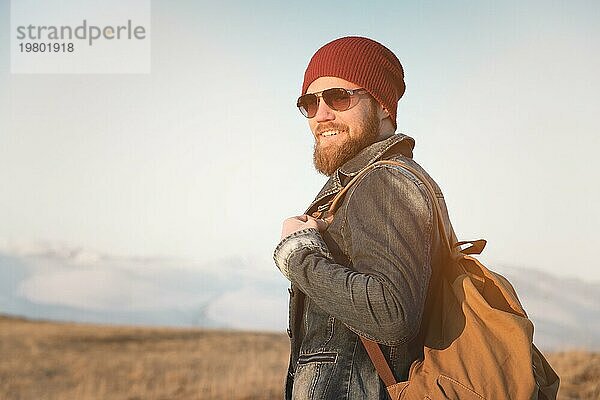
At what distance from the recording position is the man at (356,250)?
1499 mm

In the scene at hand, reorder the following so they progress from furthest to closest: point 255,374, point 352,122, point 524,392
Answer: point 255,374
point 352,122
point 524,392

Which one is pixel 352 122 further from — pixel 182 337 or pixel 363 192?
pixel 182 337

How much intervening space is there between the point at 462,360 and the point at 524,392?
120 mm

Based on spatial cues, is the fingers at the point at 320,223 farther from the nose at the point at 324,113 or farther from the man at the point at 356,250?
the nose at the point at 324,113

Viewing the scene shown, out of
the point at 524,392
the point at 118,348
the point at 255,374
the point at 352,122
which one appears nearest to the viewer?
the point at 524,392

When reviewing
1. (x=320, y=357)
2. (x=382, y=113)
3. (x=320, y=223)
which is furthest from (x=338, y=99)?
(x=320, y=357)

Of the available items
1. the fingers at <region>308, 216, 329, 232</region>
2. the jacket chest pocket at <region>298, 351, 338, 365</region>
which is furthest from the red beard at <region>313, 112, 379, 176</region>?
the jacket chest pocket at <region>298, 351, 338, 365</region>

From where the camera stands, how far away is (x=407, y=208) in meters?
1.56

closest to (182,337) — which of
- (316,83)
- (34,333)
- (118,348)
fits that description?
(118,348)

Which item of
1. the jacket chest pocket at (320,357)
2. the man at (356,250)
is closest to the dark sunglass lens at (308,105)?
the man at (356,250)

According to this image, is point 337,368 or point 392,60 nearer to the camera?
point 337,368

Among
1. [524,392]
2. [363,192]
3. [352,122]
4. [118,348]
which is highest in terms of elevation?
[352,122]

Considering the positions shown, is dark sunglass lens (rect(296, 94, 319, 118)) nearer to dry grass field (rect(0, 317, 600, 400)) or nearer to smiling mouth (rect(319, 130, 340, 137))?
smiling mouth (rect(319, 130, 340, 137))

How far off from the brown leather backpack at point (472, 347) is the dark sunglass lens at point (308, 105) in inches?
11.7
